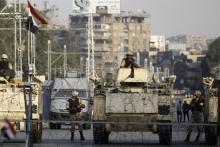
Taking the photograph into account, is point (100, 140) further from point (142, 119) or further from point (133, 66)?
point (133, 66)

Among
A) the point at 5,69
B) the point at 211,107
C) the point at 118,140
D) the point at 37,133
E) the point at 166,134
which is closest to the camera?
the point at 166,134

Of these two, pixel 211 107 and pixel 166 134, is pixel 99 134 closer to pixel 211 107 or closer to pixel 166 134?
pixel 166 134

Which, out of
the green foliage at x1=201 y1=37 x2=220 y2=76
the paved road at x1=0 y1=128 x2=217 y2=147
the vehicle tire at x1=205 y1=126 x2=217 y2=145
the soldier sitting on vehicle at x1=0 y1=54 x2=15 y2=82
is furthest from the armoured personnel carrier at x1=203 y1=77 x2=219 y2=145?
the green foliage at x1=201 y1=37 x2=220 y2=76

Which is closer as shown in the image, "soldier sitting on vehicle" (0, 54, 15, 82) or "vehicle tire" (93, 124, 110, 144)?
"vehicle tire" (93, 124, 110, 144)

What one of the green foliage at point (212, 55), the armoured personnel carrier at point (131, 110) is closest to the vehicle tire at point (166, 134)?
the armoured personnel carrier at point (131, 110)

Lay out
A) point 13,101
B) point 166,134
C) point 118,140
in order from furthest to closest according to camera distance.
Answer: point 118,140, point 13,101, point 166,134

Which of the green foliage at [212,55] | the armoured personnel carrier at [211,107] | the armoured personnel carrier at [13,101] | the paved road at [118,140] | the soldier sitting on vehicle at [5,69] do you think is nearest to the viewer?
the paved road at [118,140]

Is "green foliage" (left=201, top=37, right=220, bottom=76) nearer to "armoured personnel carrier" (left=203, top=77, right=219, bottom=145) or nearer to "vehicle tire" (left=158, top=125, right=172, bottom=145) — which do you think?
"armoured personnel carrier" (left=203, top=77, right=219, bottom=145)

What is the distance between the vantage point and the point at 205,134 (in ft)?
104

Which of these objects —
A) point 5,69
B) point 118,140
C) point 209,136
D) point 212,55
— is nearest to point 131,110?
point 209,136

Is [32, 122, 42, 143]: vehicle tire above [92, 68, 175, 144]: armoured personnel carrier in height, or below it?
below

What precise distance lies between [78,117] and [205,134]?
4673 mm


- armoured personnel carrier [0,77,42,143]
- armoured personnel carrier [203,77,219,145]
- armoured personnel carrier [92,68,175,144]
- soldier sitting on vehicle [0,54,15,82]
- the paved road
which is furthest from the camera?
soldier sitting on vehicle [0,54,15,82]

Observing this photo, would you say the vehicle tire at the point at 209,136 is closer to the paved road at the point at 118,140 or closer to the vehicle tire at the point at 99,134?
the paved road at the point at 118,140
